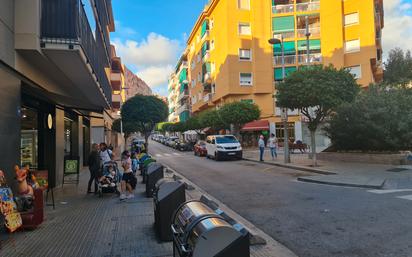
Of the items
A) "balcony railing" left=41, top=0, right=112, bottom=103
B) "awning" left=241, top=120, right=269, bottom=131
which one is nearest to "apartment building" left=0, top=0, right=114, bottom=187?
"balcony railing" left=41, top=0, right=112, bottom=103

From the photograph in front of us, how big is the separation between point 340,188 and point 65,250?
29.0 feet

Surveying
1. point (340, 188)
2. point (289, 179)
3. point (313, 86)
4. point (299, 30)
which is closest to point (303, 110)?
point (313, 86)

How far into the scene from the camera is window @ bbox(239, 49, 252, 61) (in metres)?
45.5

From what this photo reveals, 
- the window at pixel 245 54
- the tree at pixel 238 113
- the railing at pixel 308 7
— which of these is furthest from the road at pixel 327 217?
the railing at pixel 308 7

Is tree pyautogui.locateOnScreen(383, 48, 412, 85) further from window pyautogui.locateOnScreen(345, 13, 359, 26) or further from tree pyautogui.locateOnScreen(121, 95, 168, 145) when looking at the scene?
tree pyautogui.locateOnScreen(121, 95, 168, 145)

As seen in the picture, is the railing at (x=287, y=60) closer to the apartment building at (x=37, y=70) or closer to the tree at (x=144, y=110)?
the tree at (x=144, y=110)

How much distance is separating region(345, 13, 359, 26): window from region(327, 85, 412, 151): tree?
92.4 feet

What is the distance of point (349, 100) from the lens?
18031mm

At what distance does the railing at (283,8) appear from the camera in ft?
147

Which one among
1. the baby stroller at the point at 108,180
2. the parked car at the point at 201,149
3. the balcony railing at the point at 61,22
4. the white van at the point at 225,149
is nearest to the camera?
the balcony railing at the point at 61,22

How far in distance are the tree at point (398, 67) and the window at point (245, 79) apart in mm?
16790

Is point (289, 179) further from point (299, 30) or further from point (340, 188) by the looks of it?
point (299, 30)

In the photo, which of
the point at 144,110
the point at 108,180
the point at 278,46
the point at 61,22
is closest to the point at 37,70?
the point at 61,22

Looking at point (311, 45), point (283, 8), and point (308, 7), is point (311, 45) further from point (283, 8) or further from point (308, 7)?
point (283, 8)
